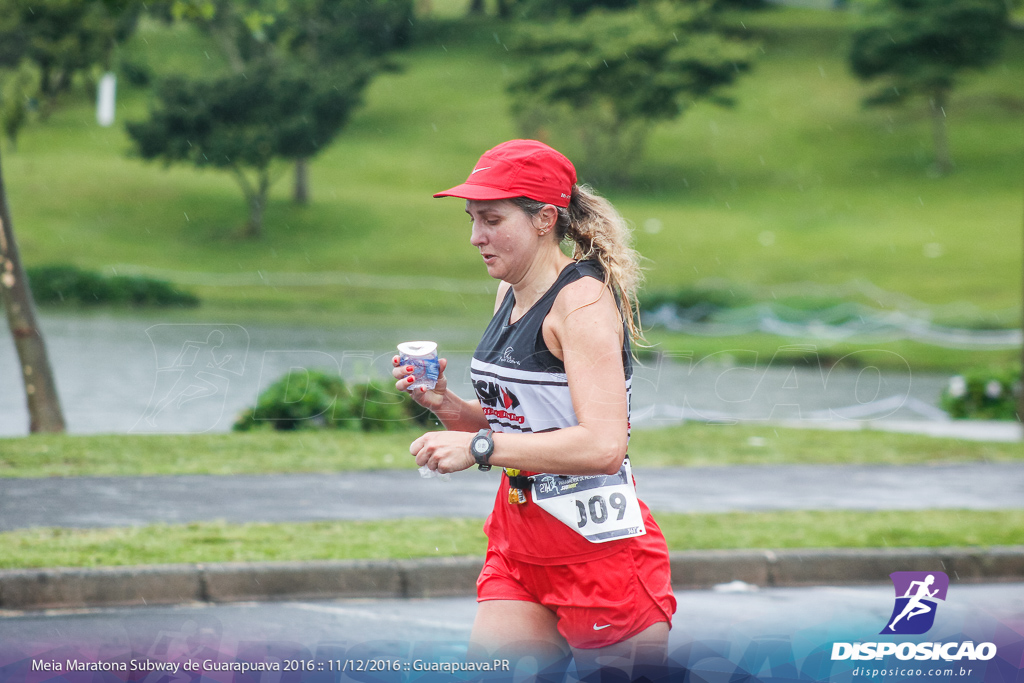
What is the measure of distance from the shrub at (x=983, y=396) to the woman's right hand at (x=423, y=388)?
41.3ft

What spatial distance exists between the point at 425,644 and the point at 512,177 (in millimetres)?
2889

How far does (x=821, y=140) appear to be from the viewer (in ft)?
176

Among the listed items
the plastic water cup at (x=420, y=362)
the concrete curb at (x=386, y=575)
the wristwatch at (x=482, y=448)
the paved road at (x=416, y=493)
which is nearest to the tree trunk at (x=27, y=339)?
the paved road at (x=416, y=493)

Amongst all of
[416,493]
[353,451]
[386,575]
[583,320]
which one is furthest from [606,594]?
[353,451]

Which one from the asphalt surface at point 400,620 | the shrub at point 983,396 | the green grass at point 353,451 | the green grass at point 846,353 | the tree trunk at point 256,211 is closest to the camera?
the asphalt surface at point 400,620

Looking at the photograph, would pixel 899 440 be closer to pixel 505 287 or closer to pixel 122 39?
pixel 505 287

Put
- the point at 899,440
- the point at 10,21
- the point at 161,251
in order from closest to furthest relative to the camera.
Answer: the point at 899,440 → the point at 161,251 → the point at 10,21

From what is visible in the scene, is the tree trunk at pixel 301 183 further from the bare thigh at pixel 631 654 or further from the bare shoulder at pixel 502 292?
the bare thigh at pixel 631 654

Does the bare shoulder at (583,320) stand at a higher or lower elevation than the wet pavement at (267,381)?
higher

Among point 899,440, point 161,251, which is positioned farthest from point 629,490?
point 161,251

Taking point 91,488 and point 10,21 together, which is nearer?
point 91,488

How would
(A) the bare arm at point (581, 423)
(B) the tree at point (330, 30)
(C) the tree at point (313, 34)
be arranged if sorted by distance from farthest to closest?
1. (B) the tree at point (330, 30)
2. (C) the tree at point (313, 34)
3. (A) the bare arm at point (581, 423)

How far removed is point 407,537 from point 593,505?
409 cm

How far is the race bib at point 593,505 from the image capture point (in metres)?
3.08
